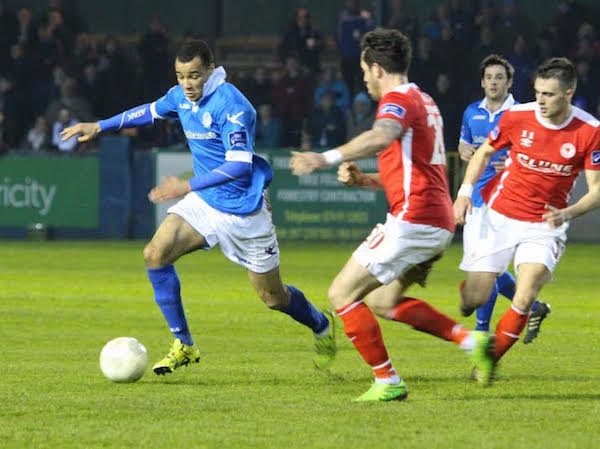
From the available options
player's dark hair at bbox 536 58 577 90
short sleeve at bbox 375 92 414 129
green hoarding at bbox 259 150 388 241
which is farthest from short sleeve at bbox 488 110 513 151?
green hoarding at bbox 259 150 388 241

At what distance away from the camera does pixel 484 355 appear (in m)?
8.14

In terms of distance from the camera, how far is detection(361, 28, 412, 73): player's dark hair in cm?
764

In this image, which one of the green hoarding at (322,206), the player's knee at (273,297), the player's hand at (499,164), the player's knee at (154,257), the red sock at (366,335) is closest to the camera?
the red sock at (366,335)

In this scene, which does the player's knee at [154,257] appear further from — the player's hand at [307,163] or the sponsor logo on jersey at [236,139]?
the player's hand at [307,163]

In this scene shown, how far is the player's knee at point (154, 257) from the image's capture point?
8.94 metres

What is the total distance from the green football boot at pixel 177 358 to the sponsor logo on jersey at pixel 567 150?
2496mm

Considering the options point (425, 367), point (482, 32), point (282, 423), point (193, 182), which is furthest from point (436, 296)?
point (482, 32)

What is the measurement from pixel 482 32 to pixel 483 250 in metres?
14.2

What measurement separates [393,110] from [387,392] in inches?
58.1

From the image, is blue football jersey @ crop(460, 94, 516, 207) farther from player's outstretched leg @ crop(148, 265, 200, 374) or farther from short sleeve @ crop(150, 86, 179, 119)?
player's outstretched leg @ crop(148, 265, 200, 374)

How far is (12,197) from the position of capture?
21531mm

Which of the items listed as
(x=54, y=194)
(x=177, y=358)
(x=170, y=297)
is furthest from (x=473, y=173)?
(x=54, y=194)

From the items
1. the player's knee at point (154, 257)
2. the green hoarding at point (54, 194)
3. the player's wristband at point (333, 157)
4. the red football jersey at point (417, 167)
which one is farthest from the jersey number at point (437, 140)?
the green hoarding at point (54, 194)

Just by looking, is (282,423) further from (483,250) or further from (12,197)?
(12,197)
